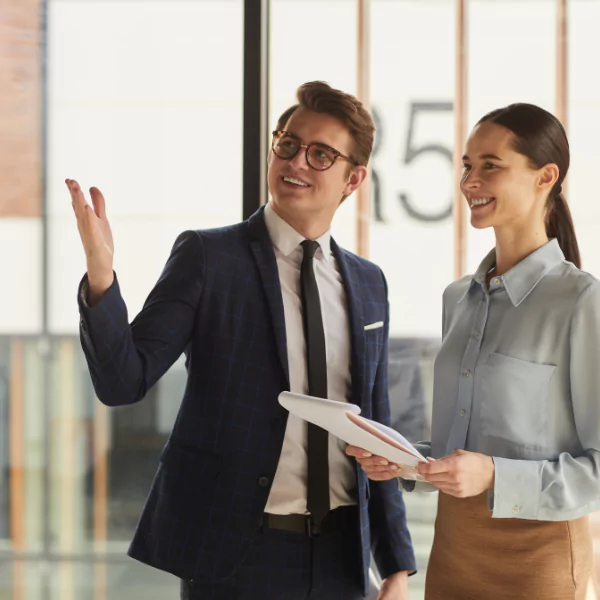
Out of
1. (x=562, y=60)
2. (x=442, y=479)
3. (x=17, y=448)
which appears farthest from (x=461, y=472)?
(x=17, y=448)

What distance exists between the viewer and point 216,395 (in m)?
Answer: 1.67

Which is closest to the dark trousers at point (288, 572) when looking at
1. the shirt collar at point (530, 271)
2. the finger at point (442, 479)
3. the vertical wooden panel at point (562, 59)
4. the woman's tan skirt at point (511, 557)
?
the woman's tan skirt at point (511, 557)

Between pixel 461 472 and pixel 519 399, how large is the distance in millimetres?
200

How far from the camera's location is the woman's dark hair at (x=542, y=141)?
4.96ft

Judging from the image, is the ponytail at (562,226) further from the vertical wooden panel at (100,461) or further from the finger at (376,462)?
the vertical wooden panel at (100,461)

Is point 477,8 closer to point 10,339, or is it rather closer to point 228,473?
point 228,473

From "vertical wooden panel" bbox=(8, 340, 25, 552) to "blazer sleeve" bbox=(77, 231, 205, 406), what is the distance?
3.50 feet

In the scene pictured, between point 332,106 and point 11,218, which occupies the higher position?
point 332,106

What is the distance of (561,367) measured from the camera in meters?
1.44

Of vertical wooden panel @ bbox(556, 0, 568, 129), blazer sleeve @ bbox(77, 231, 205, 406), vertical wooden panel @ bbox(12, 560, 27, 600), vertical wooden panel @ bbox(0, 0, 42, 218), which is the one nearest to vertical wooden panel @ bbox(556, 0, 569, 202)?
vertical wooden panel @ bbox(556, 0, 568, 129)

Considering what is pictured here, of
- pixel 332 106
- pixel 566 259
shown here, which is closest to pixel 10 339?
pixel 332 106

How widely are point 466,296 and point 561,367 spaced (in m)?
0.29

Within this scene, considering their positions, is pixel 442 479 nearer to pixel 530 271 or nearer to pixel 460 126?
pixel 530 271

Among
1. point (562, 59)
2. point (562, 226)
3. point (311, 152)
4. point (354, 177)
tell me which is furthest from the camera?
point (562, 59)
